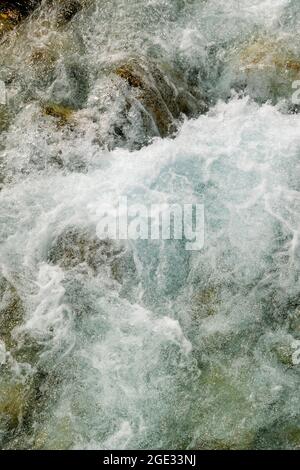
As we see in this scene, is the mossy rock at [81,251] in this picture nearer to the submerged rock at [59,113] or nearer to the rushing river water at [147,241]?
the rushing river water at [147,241]

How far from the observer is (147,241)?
9.05 m

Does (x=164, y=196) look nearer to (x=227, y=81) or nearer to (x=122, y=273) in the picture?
(x=122, y=273)

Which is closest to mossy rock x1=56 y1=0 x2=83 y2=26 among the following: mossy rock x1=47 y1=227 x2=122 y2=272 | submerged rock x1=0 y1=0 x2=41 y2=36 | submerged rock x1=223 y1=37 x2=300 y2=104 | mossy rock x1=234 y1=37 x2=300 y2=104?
submerged rock x1=0 y1=0 x2=41 y2=36

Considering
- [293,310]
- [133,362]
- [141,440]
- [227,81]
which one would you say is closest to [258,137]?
[227,81]

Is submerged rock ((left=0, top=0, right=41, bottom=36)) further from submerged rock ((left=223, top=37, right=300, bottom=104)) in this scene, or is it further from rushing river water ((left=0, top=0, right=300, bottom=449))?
submerged rock ((left=223, top=37, right=300, bottom=104))

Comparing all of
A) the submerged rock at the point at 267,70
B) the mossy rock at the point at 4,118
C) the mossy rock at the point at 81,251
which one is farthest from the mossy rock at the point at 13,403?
the submerged rock at the point at 267,70

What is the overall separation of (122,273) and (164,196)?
1.80m

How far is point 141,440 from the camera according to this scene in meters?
7.11

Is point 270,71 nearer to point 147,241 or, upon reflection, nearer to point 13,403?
point 147,241

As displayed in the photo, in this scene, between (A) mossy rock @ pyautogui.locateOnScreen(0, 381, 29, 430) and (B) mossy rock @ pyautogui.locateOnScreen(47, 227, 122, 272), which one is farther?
(B) mossy rock @ pyautogui.locateOnScreen(47, 227, 122, 272)

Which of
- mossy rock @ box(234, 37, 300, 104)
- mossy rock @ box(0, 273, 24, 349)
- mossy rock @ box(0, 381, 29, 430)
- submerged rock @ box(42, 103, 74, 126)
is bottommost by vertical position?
mossy rock @ box(0, 381, 29, 430)

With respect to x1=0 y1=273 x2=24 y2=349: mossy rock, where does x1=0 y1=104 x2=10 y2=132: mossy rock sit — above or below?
above

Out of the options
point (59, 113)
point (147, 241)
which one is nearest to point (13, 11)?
point (59, 113)

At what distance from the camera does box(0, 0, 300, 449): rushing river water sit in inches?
291
